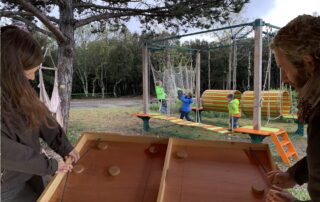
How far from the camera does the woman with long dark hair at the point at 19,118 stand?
1.16 meters

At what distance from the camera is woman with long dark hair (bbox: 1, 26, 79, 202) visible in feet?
3.81

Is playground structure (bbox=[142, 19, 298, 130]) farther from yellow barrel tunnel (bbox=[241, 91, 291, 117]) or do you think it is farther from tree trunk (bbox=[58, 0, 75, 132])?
tree trunk (bbox=[58, 0, 75, 132])

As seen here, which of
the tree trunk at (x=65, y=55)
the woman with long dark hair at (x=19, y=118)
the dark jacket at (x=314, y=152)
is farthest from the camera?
the tree trunk at (x=65, y=55)

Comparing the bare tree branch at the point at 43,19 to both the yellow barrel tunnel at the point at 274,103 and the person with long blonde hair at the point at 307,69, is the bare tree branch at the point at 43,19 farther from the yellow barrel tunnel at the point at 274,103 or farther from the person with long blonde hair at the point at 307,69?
the yellow barrel tunnel at the point at 274,103

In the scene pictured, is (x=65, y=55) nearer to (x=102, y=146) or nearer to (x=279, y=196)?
(x=102, y=146)

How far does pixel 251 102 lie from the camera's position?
923 cm

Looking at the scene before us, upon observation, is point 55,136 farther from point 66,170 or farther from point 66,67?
point 66,67

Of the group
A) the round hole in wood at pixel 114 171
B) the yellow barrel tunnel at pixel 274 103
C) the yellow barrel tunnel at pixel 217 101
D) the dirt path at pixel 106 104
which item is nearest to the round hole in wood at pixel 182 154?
the round hole in wood at pixel 114 171

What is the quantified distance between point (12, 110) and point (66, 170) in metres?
0.37

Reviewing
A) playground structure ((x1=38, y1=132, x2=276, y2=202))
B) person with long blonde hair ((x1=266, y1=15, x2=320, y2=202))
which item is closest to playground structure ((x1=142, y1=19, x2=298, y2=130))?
playground structure ((x1=38, y1=132, x2=276, y2=202))

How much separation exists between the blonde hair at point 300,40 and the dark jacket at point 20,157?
→ 0.96m

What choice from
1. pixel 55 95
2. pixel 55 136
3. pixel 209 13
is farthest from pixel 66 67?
pixel 55 136

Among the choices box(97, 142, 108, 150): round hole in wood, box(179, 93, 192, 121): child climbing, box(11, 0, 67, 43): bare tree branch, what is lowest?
box(179, 93, 192, 121): child climbing

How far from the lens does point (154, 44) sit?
27.9 feet
